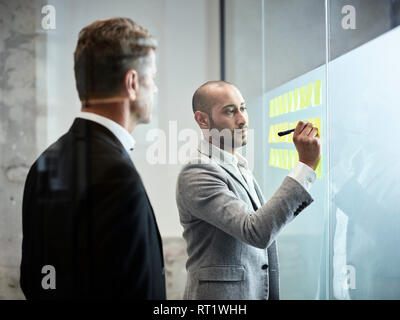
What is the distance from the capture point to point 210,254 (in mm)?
1267

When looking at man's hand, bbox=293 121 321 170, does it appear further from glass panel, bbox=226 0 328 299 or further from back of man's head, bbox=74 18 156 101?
back of man's head, bbox=74 18 156 101

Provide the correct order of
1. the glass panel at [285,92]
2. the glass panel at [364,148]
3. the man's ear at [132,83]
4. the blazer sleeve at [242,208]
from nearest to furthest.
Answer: the blazer sleeve at [242,208] → the man's ear at [132,83] → the glass panel at [285,92] → the glass panel at [364,148]

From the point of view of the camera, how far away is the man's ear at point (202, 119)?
52.2 inches


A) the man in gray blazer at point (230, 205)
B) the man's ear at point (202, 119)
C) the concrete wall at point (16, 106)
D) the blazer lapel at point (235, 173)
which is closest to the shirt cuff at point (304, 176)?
the man in gray blazer at point (230, 205)

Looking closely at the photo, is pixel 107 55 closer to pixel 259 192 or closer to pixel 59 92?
pixel 59 92

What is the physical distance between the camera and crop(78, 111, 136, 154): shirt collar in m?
1.23

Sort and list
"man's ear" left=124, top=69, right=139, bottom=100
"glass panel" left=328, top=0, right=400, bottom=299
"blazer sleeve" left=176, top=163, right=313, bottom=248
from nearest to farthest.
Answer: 1. "blazer sleeve" left=176, top=163, right=313, bottom=248
2. "man's ear" left=124, top=69, right=139, bottom=100
3. "glass panel" left=328, top=0, right=400, bottom=299

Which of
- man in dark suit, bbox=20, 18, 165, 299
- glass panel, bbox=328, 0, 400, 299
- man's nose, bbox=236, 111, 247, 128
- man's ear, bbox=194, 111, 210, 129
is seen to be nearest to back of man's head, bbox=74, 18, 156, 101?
man in dark suit, bbox=20, 18, 165, 299

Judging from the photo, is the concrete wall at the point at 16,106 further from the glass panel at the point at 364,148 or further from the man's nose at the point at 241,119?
the glass panel at the point at 364,148

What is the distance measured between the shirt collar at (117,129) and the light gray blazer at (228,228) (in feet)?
0.66

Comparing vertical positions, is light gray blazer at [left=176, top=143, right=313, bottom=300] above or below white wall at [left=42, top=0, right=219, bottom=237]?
below

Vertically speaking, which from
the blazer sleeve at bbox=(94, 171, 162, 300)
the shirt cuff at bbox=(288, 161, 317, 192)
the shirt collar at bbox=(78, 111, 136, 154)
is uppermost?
the shirt collar at bbox=(78, 111, 136, 154)
